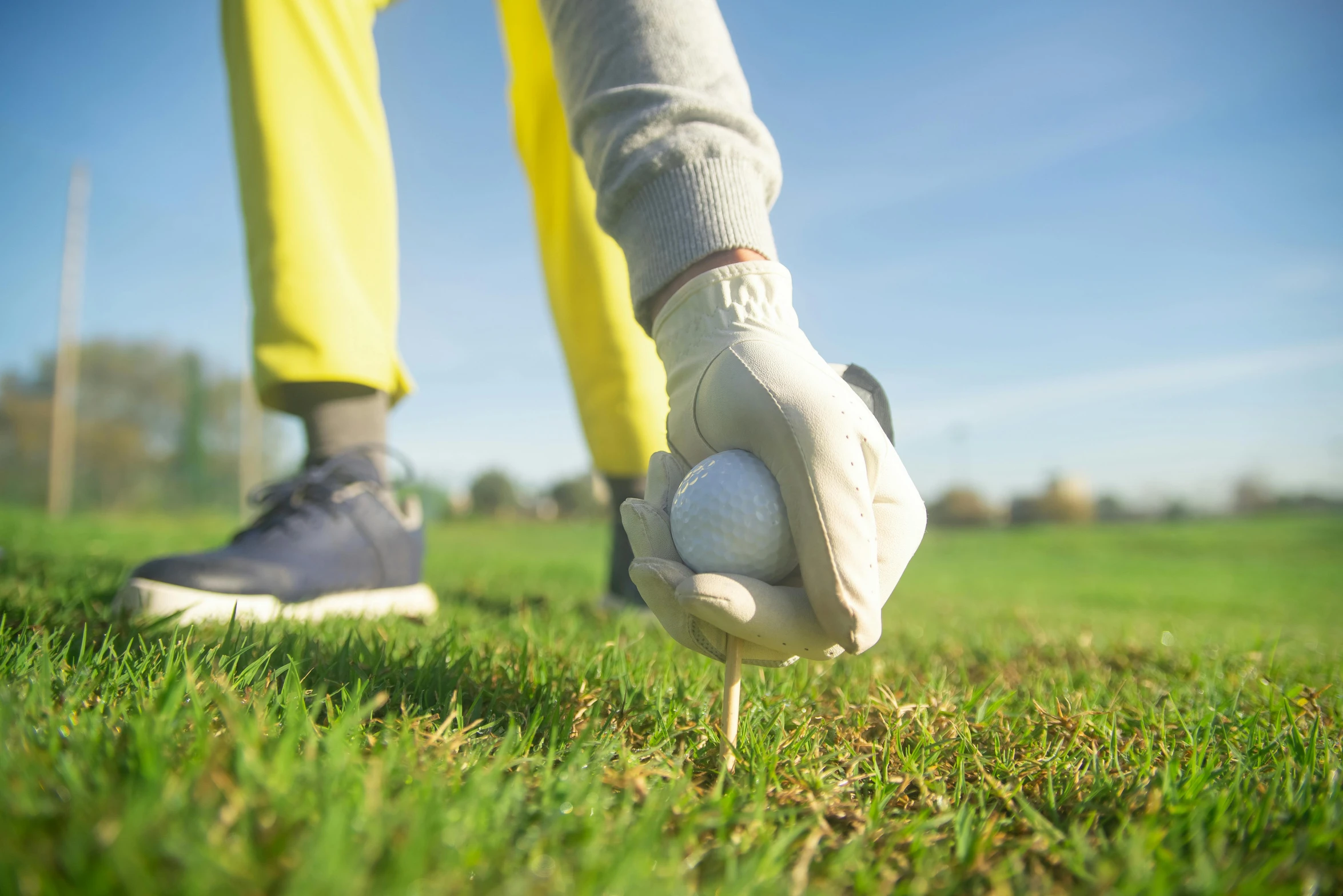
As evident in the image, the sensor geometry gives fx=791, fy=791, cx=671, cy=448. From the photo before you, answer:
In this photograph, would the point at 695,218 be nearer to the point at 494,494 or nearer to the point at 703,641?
the point at 703,641

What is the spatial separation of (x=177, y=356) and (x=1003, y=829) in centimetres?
1884

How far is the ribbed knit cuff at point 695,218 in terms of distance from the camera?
1.46m

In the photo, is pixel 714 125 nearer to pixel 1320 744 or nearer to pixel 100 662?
pixel 100 662

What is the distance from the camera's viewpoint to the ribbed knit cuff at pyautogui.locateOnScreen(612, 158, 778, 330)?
1462mm

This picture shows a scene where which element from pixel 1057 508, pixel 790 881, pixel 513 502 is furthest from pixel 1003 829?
pixel 1057 508

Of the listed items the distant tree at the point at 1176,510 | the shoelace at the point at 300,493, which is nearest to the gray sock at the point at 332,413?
the shoelace at the point at 300,493

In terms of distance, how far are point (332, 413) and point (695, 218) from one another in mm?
1410

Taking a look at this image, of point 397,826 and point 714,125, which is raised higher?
point 714,125

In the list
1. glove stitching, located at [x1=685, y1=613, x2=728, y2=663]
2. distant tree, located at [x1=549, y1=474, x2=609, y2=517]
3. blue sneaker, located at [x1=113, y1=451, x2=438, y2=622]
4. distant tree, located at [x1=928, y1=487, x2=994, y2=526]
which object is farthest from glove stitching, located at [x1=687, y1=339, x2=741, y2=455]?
distant tree, located at [x1=928, y1=487, x2=994, y2=526]

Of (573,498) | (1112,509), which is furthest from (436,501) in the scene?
(1112,509)

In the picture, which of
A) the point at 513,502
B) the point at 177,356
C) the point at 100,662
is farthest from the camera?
the point at 513,502

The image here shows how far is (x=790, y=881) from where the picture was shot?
0.85 m

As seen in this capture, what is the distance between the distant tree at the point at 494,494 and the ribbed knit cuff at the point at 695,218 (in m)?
26.7

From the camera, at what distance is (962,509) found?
31.8m
